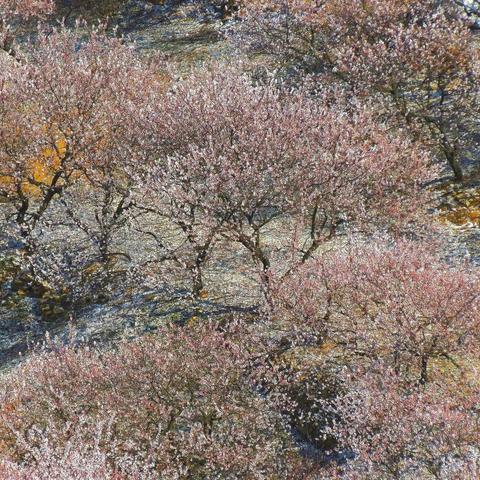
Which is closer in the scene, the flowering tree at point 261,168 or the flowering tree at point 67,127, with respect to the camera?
the flowering tree at point 261,168

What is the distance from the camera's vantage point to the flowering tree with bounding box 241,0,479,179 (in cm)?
2581

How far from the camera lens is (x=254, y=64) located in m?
36.0

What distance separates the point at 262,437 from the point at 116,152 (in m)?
11.5

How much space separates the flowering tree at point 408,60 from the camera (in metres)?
25.8

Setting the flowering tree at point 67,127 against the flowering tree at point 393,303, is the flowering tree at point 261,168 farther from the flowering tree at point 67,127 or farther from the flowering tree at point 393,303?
the flowering tree at point 67,127

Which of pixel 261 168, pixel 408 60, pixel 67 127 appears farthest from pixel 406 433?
pixel 408 60

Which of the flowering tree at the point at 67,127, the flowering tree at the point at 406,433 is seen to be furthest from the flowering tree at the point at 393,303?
the flowering tree at the point at 67,127

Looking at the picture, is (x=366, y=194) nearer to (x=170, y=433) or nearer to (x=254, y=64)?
(x=170, y=433)

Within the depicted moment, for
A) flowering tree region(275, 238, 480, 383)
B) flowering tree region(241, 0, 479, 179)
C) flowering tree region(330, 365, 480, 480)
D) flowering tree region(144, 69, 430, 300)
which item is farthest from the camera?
flowering tree region(241, 0, 479, 179)

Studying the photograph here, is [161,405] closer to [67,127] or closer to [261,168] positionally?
[261,168]

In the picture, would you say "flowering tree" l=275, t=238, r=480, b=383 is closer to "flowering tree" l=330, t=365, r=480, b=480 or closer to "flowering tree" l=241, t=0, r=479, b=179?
"flowering tree" l=330, t=365, r=480, b=480

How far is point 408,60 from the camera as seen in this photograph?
25703 millimetres

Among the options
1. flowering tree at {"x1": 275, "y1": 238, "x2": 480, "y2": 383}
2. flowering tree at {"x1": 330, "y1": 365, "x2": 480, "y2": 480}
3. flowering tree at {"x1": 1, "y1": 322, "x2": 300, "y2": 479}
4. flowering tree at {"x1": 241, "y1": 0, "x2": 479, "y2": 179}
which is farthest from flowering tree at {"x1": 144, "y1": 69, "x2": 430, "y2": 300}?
flowering tree at {"x1": 241, "y1": 0, "x2": 479, "y2": 179}

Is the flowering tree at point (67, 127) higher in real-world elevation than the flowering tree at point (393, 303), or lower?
higher
